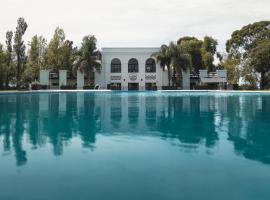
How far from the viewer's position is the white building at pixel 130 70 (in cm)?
5825

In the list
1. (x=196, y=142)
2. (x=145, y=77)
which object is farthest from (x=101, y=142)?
(x=145, y=77)

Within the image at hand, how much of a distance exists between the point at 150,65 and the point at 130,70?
376 cm

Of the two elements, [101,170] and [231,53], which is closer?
[101,170]

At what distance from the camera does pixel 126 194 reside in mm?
4742

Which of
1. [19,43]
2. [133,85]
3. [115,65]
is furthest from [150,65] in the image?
[19,43]

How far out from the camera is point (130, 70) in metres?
59.0

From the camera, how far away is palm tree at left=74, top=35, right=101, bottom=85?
51969mm

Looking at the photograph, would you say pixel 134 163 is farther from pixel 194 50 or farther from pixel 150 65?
pixel 194 50

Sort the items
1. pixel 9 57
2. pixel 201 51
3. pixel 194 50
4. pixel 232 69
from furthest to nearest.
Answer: pixel 194 50
pixel 201 51
pixel 232 69
pixel 9 57

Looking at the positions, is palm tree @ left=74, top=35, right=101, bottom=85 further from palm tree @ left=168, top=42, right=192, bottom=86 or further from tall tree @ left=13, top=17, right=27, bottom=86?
palm tree @ left=168, top=42, right=192, bottom=86

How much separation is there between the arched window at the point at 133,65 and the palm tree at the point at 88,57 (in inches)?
265

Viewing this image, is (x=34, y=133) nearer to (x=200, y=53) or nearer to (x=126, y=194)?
(x=126, y=194)

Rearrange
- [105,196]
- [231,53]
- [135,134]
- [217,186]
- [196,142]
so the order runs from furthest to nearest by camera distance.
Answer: [231,53], [135,134], [196,142], [217,186], [105,196]

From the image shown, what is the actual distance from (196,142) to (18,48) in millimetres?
47680
